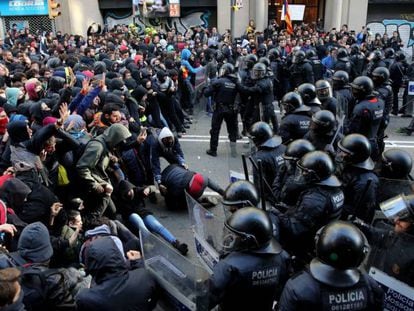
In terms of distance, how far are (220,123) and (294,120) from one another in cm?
274

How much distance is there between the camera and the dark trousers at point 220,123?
342 inches

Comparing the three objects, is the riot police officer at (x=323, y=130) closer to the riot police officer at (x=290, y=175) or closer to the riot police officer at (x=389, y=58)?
the riot police officer at (x=290, y=175)

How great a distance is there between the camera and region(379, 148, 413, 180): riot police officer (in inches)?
174

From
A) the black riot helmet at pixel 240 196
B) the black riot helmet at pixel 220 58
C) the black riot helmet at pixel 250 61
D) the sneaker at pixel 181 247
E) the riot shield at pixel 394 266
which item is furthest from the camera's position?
the black riot helmet at pixel 220 58

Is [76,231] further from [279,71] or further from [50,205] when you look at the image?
[279,71]

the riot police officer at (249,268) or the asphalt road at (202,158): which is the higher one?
the riot police officer at (249,268)

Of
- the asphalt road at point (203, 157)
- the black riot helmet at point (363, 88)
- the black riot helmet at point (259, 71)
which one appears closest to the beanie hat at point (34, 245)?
the asphalt road at point (203, 157)

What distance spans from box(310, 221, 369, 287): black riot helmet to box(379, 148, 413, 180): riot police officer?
6.79ft

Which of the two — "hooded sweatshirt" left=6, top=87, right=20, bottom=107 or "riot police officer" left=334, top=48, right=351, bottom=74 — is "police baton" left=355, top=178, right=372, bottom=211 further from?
"riot police officer" left=334, top=48, right=351, bottom=74

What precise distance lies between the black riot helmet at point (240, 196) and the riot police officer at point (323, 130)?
1.76 metres

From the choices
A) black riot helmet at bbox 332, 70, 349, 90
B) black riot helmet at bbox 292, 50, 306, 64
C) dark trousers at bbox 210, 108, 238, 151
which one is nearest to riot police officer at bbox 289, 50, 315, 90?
black riot helmet at bbox 292, 50, 306, 64

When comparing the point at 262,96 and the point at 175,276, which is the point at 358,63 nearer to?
the point at 262,96

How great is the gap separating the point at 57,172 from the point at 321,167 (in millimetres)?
Answer: 3011

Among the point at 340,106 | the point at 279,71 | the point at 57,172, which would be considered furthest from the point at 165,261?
the point at 279,71
